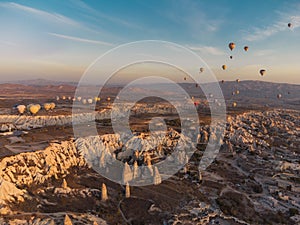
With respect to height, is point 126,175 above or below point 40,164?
below

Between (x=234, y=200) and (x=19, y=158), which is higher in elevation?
(x=19, y=158)

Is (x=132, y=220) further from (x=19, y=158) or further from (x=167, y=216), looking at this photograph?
(x=19, y=158)

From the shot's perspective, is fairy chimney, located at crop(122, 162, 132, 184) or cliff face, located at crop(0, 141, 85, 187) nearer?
cliff face, located at crop(0, 141, 85, 187)

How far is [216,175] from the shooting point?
5194cm

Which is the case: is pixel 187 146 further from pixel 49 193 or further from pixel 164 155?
pixel 49 193

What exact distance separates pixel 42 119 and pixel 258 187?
57.7 m

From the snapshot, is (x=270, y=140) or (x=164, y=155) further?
(x=270, y=140)

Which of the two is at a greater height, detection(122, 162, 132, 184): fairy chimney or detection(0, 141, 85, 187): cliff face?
detection(0, 141, 85, 187): cliff face

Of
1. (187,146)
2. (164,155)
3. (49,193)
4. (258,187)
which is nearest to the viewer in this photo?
(49,193)

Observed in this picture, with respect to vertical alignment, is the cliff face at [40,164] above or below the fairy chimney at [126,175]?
above

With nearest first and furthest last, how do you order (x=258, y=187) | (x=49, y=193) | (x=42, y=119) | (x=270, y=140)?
(x=49, y=193) < (x=258, y=187) < (x=42, y=119) < (x=270, y=140)

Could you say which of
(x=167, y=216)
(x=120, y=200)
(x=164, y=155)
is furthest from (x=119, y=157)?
(x=167, y=216)

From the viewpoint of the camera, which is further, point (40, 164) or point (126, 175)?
point (126, 175)

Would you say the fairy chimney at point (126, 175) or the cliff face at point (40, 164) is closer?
the cliff face at point (40, 164)
